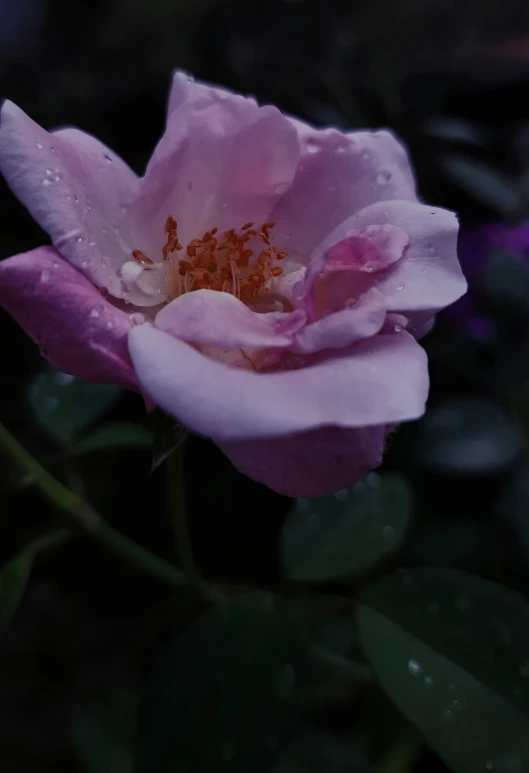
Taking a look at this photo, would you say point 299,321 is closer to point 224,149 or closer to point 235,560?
point 224,149

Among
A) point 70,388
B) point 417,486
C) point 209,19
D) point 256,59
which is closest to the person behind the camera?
point 70,388

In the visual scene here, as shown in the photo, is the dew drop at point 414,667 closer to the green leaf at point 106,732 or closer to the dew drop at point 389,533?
the dew drop at point 389,533

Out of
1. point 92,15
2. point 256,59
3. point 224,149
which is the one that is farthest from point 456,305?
point 92,15

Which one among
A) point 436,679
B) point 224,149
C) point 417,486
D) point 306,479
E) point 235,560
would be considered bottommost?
point 235,560

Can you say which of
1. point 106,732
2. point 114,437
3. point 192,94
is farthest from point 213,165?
point 106,732

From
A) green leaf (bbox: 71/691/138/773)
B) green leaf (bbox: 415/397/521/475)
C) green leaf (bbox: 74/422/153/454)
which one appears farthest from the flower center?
green leaf (bbox: 71/691/138/773)

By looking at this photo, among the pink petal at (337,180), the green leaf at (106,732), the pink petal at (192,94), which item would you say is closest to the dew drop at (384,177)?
the pink petal at (337,180)

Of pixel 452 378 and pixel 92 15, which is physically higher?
pixel 92 15

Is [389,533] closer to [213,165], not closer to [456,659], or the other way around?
[456,659]
